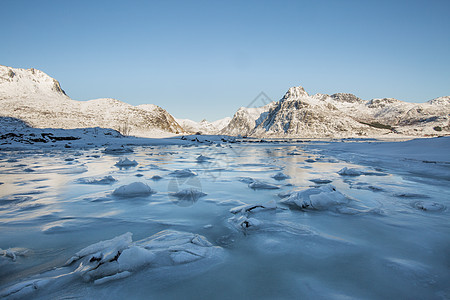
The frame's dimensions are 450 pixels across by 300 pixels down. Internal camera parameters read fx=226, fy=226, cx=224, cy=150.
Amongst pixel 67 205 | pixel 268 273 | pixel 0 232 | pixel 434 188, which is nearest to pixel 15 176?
pixel 67 205

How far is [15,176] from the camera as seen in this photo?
21.1 ft

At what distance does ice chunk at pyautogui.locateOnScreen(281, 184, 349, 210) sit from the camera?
12.0 feet

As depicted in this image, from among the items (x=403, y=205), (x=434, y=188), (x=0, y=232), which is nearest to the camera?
(x=0, y=232)

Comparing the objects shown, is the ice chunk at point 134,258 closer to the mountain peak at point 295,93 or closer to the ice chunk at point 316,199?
the ice chunk at point 316,199

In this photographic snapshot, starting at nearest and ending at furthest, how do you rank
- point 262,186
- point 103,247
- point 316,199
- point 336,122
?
point 103,247 → point 316,199 → point 262,186 → point 336,122

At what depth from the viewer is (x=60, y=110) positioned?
179 ft

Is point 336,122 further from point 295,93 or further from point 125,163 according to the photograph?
point 125,163

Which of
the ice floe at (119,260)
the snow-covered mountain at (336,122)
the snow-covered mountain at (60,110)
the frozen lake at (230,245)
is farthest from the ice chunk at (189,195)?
the snow-covered mountain at (336,122)

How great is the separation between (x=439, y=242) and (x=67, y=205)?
515 centimetres

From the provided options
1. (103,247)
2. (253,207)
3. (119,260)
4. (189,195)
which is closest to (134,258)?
(119,260)

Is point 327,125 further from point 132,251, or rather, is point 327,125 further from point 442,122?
point 132,251

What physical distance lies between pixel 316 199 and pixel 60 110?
66.4 meters

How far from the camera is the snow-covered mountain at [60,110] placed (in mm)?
48906

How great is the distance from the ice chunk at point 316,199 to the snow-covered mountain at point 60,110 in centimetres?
5356
